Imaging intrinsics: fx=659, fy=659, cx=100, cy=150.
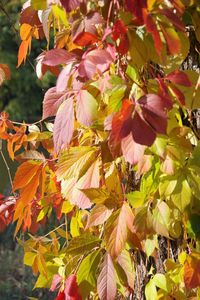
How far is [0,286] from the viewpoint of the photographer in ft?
17.2

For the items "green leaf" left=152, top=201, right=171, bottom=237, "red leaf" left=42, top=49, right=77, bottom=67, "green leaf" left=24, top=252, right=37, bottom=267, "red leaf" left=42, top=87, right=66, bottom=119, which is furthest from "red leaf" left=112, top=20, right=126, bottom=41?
"green leaf" left=24, top=252, right=37, bottom=267

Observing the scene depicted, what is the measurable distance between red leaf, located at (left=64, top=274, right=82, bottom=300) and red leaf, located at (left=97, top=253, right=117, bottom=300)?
6 cm

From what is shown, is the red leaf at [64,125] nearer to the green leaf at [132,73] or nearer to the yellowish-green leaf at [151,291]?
the green leaf at [132,73]

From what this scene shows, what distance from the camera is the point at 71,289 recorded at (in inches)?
48.4

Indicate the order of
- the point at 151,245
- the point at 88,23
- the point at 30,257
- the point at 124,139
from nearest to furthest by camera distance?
the point at 124,139 < the point at 88,23 < the point at 151,245 < the point at 30,257

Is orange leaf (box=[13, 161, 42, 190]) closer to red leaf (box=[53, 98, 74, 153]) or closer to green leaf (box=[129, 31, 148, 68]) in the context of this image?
red leaf (box=[53, 98, 74, 153])

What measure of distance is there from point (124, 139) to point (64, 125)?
15cm

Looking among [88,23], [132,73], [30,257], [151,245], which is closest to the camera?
[88,23]

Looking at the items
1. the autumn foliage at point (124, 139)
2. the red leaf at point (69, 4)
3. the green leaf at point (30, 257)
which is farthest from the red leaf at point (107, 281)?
the red leaf at point (69, 4)

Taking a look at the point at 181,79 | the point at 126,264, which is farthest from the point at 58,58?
the point at 126,264

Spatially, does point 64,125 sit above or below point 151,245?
above

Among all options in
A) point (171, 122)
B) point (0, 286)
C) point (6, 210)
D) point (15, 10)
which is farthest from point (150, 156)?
point (15, 10)

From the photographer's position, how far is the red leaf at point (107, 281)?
3.91 feet

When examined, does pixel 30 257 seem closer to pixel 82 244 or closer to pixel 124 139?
pixel 82 244
